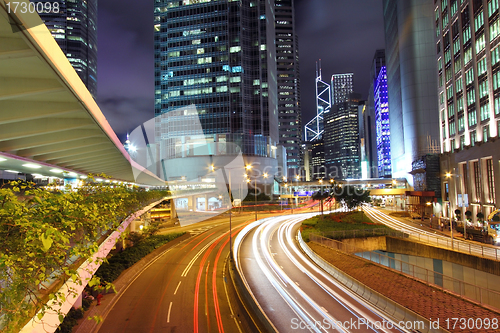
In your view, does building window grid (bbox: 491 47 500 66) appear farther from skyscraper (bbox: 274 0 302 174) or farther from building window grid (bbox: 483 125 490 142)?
skyscraper (bbox: 274 0 302 174)

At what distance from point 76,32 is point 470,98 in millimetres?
187470

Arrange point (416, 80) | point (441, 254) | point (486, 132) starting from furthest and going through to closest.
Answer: point (416, 80)
point (486, 132)
point (441, 254)

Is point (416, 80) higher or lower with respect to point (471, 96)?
higher

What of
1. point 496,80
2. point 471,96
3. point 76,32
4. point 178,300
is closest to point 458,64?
point 471,96

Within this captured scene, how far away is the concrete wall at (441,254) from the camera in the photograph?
2382cm

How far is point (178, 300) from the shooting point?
61.5ft

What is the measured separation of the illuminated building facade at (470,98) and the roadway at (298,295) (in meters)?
31.8

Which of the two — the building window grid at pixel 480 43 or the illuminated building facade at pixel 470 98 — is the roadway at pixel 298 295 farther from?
the building window grid at pixel 480 43

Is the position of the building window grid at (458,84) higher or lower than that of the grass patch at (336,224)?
higher

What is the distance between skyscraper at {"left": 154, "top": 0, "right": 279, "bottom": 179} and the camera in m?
100

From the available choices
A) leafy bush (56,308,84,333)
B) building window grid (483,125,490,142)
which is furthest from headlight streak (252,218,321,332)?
building window grid (483,125,490,142)

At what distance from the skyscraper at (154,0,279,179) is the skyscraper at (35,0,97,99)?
8327cm

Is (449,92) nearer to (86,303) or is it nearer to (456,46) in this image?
(456,46)

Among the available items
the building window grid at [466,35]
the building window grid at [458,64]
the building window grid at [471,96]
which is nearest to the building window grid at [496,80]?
the building window grid at [471,96]
